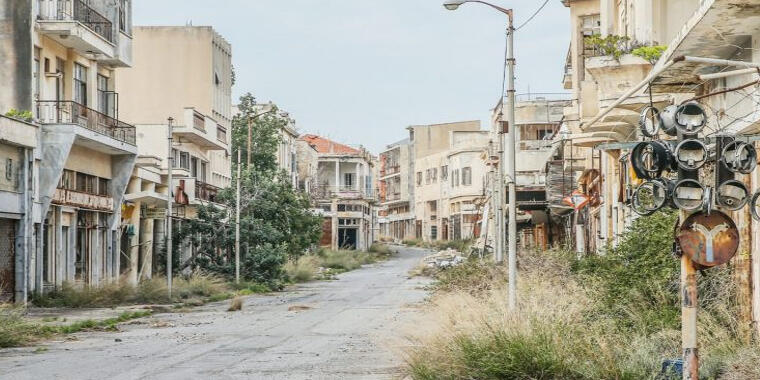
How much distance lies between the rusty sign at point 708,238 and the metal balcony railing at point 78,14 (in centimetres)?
2993

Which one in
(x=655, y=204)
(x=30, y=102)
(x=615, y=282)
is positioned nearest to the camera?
(x=655, y=204)

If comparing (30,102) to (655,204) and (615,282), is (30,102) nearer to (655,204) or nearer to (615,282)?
(615,282)

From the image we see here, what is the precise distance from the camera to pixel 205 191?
200 ft

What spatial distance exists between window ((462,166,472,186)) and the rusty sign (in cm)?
10163

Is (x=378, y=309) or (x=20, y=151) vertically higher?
(x=20, y=151)

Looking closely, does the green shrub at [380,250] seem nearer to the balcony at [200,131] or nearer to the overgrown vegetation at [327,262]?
the overgrown vegetation at [327,262]

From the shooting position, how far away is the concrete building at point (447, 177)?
114 metres

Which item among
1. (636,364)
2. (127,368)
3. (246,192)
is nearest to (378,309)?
(127,368)

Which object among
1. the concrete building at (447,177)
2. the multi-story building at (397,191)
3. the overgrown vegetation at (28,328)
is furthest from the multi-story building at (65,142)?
the multi-story building at (397,191)

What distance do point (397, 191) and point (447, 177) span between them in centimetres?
2975

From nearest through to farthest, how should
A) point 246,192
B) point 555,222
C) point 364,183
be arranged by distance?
point 246,192 < point 555,222 < point 364,183

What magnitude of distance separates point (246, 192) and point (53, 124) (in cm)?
2153

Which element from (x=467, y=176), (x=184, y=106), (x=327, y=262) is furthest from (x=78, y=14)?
(x=467, y=176)

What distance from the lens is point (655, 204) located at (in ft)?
42.6
